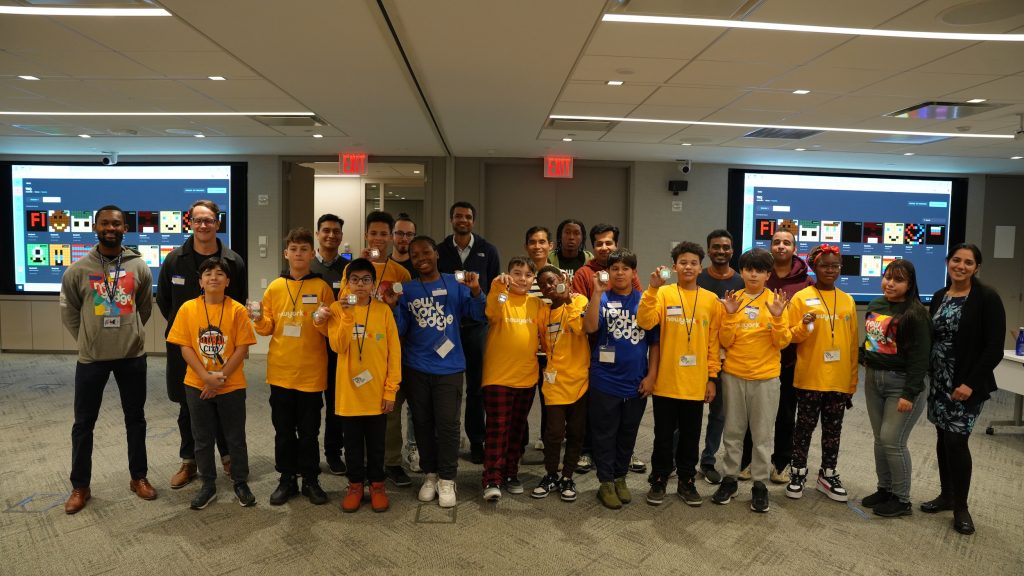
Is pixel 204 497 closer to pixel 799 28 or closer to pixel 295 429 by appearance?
pixel 295 429

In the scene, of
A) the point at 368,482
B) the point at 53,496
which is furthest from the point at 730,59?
the point at 53,496

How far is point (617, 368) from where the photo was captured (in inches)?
125

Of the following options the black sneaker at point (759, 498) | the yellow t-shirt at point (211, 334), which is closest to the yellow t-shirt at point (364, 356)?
the yellow t-shirt at point (211, 334)

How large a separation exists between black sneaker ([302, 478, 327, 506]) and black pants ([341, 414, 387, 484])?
8.2 inches

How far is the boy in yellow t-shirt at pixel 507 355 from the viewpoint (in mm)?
3211

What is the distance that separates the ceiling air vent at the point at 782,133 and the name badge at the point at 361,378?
4689mm

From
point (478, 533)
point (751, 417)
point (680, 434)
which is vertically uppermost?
point (751, 417)

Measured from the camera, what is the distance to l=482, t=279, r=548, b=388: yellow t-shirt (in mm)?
3213

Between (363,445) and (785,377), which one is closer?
(363,445)

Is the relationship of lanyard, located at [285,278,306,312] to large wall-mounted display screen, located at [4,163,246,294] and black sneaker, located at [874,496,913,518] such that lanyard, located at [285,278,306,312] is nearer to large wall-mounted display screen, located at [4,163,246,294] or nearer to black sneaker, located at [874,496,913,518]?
black sneaker, located at [874,496,913,518]

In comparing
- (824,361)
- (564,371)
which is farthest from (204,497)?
(824,361)

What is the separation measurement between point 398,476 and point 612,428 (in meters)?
1.37

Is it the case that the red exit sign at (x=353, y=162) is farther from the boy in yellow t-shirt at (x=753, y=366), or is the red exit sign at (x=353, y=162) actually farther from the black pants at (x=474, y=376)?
the boy in yellow t-shirt at (x=753, y=366)

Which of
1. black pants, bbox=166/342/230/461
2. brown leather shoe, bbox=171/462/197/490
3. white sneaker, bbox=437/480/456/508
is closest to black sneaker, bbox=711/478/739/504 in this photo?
white sneaker, bbox=437/480/456/508
